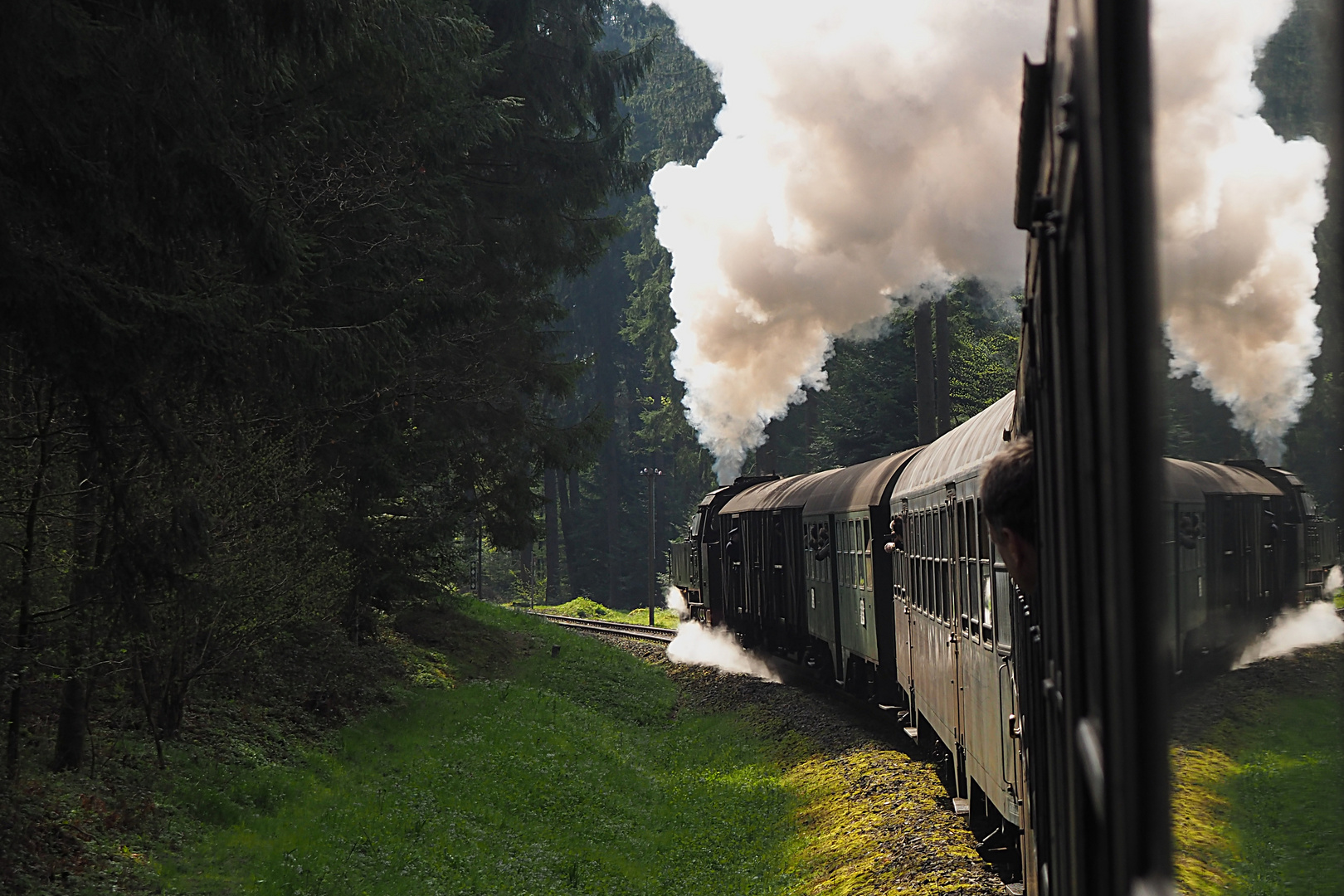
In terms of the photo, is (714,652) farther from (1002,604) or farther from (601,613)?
(601,613)

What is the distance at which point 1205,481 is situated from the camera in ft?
3.69

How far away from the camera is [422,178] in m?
16.8

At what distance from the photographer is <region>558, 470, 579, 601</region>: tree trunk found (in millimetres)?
64625

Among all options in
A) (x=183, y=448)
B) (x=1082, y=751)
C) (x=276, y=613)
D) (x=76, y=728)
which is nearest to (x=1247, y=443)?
(x=1082, y=751)

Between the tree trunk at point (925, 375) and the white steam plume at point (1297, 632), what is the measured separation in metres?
26.8

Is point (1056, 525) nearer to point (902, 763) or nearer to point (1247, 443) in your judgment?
point (1247, 443)

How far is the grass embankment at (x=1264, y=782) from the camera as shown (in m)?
0.84

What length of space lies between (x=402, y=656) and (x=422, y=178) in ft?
26.0

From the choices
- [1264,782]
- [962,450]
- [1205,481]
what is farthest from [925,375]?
[1264,782]

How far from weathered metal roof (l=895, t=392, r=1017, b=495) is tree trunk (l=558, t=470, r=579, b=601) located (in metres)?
53.7

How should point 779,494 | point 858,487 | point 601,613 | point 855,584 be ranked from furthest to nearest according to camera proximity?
1. point 601,613
2. point 779,494
3. point 855,584
4. point 858,487

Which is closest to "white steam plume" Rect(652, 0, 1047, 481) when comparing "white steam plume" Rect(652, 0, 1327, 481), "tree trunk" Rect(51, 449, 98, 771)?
"white steam plume" Rect(652, 0, 1327, 481)

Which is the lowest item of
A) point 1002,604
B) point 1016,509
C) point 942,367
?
point 1002,604

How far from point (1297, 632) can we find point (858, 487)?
1364cm
